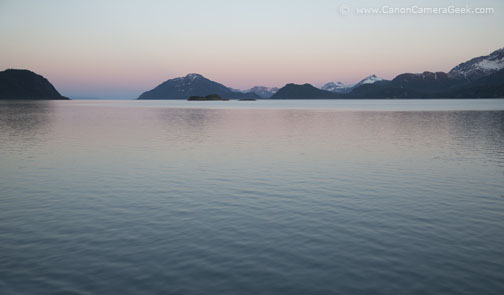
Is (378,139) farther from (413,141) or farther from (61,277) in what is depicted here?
(61,277)

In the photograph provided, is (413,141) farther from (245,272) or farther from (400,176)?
(245,272)

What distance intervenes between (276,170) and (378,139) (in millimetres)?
31157

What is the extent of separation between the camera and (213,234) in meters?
17.8

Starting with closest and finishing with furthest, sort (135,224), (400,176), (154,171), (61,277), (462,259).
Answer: (61,277), (462,259), (135,224), (400,176), (154,171)

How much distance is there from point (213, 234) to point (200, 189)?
9754 mm

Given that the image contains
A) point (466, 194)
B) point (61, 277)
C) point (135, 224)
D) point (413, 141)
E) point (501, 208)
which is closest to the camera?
point (61, 277)

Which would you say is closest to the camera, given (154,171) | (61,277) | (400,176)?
(61,277)

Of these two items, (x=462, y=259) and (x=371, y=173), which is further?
(x=371, y=173)

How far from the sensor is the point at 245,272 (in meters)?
13.8

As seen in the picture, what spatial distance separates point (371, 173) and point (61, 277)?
26537 millimetres

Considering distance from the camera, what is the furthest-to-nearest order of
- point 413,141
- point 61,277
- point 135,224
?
point 413,141
point 135,224
point 61,277

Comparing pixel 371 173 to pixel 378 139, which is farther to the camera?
pixel 378 139

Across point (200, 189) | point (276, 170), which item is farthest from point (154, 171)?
point (276, 170)

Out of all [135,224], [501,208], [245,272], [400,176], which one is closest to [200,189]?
[135,224]
